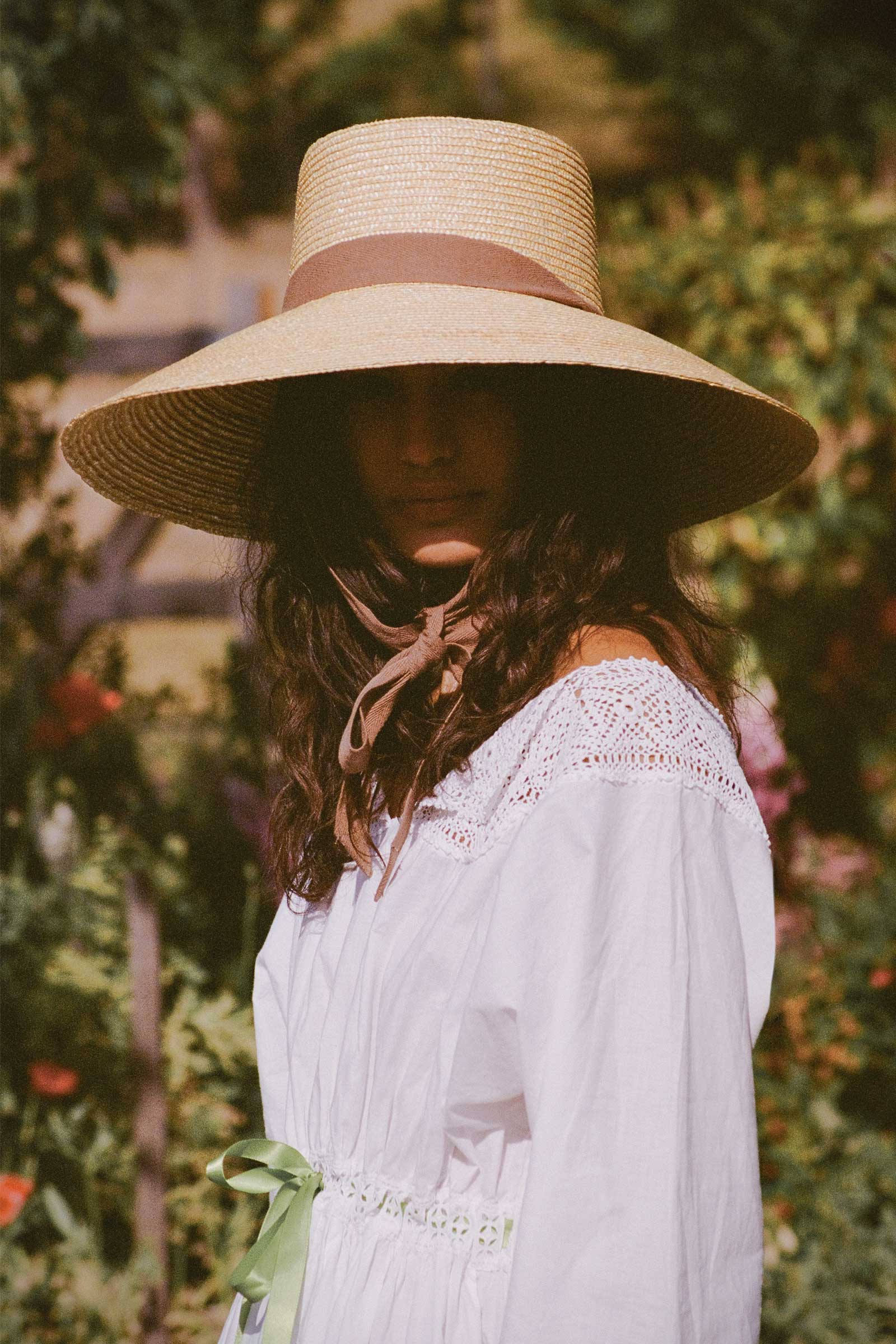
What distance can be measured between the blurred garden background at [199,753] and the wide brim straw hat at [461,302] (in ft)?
1.81

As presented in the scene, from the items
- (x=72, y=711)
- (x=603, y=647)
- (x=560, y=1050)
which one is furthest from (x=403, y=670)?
(x=72, y=711)

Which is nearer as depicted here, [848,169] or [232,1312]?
[232,1312]

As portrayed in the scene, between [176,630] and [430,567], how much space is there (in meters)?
10.8

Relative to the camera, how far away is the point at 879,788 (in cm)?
493

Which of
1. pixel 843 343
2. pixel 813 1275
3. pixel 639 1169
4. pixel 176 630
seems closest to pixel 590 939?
pixel 639 1169

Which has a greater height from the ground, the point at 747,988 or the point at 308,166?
the point at 308,166

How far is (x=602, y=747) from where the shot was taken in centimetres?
99

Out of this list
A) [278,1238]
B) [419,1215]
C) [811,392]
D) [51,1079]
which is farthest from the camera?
[811,392]

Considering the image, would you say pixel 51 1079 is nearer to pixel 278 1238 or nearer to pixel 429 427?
pixel 278 1238

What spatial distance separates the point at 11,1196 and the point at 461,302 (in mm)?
1960

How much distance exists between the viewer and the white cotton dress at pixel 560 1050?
2.92 feet

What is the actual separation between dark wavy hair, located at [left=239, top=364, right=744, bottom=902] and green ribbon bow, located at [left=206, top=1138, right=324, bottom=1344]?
0.91ft

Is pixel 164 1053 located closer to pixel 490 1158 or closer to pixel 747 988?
pixel 490 1158

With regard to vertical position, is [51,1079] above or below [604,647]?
below
